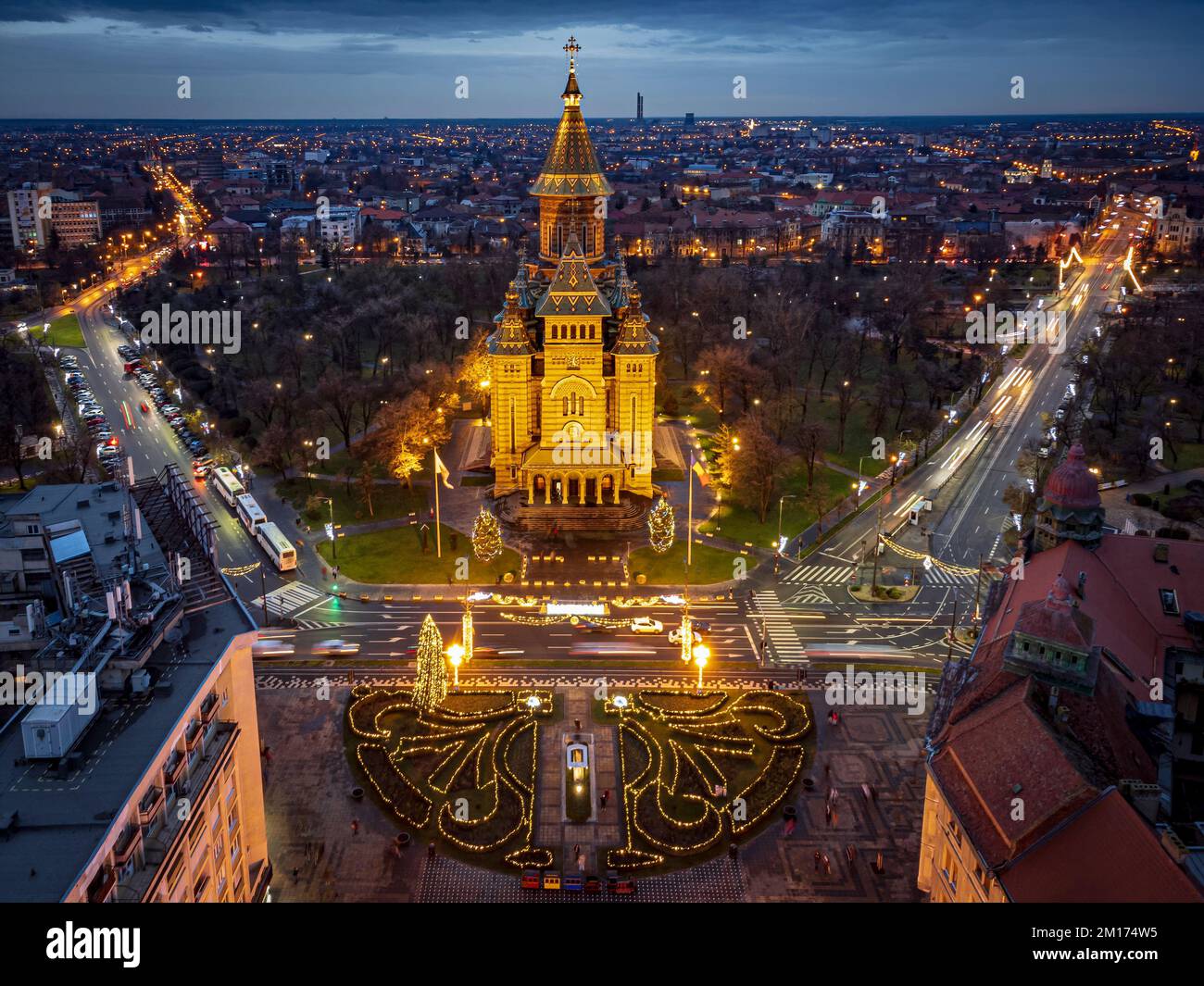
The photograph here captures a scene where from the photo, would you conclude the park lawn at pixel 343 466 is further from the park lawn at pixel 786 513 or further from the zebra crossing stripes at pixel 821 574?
the zebra crossing stripes at pixel 821 574

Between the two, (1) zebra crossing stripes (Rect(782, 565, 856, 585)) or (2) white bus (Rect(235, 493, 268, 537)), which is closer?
(1) zebra crossing stripes (Rect(782, 565, 856, 585))

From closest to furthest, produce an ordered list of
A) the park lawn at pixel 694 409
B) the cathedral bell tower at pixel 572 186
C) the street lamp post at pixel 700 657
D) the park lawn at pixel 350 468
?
the street lamp post at pixel 700 657, the cathedral bell tower at pixel 572 186, the park lawn at pixel 350 468, the park lawn at pixel 694 409

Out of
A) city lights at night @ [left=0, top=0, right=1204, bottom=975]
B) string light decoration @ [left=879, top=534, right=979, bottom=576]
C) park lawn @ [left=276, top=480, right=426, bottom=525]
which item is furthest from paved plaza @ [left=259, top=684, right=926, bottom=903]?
park lawn @ [left=276, top=480, right=426, bottom=525]

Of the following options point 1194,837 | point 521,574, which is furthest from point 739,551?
point 1194,837

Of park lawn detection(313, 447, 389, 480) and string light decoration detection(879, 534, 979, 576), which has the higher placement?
park lawn detection(313, 447, 389, 480)

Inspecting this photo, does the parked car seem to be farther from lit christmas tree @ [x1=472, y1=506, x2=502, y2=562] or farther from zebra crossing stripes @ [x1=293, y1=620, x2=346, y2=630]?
zebra crossing stripes @ [x1=293, y1=620, x2=346, y2=630]

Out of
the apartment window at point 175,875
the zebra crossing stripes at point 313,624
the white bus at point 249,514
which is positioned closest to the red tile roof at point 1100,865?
the apartment window at point 175,875

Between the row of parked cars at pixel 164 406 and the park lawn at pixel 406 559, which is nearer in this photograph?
the park lawn at pixel 406 559
